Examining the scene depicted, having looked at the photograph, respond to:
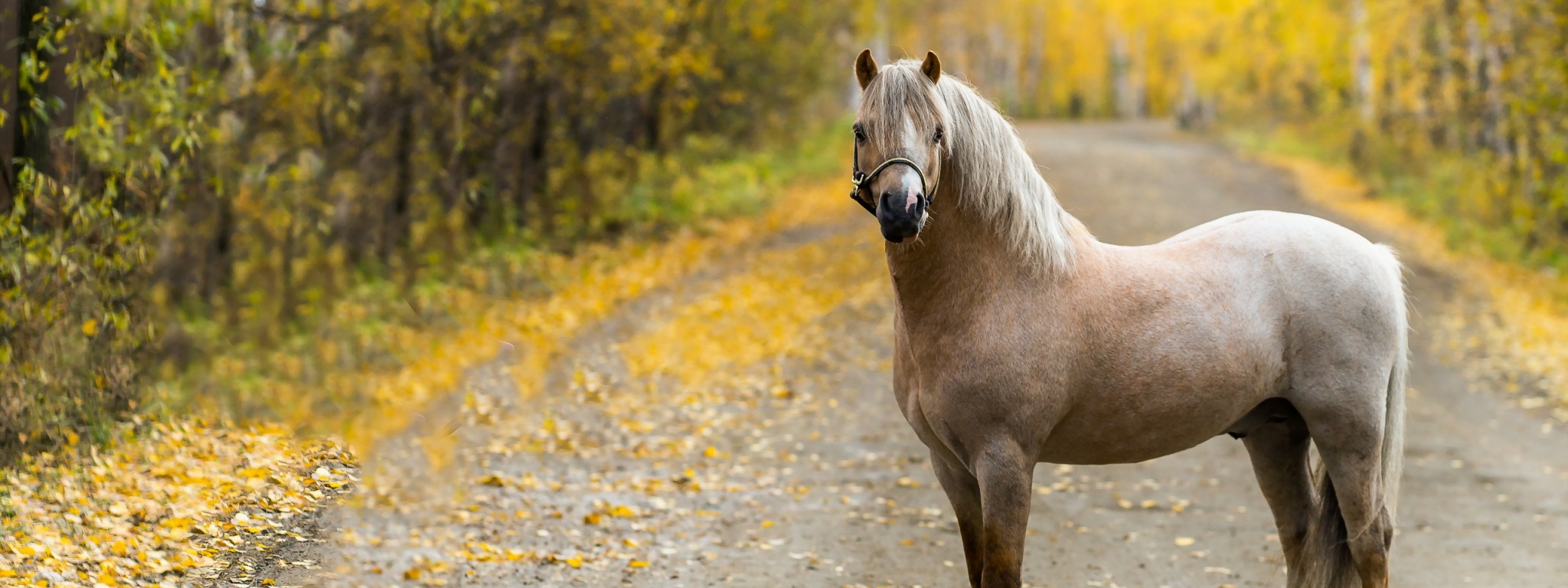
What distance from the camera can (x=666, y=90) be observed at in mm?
17344

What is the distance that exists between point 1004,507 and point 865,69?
1.54 metres

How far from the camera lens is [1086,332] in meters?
3.97

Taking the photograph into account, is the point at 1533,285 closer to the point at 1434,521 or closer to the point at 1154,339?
the point at 1434,521

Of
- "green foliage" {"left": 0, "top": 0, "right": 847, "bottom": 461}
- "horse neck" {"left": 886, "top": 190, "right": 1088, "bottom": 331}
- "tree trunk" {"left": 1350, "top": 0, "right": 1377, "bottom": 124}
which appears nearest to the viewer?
"horse neck" {"left": 886, "top": 190, "right": 1088, "bottom": 331}

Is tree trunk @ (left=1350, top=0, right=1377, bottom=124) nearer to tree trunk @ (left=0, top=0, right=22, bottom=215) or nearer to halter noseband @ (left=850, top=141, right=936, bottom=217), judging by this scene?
halter noseband @ (left=850, top=141, right=936, bottom=217)

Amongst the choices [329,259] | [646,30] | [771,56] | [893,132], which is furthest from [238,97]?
[771,56]

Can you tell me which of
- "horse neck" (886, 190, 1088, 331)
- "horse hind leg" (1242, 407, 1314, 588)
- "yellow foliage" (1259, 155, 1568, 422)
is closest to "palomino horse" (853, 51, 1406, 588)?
"horse neck" (886, 190, 1088, 331)

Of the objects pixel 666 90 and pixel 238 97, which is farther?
pixel 666 90

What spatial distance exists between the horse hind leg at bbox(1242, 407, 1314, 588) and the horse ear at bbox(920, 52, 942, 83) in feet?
6.90

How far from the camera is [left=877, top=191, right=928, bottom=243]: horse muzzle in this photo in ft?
11.1

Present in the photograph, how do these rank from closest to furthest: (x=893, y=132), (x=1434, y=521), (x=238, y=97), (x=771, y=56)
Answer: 1. (x=893, y=132)
2. (x=1434, y=521)
3. (x=238, y=97)
4. (x=771, y=56)

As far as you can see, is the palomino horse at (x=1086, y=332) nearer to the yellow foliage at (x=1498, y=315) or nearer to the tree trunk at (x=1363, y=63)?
the yellow foliage at (x=1498, y=315)

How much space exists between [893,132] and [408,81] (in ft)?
28.7

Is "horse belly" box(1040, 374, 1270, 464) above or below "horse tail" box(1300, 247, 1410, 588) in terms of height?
above
